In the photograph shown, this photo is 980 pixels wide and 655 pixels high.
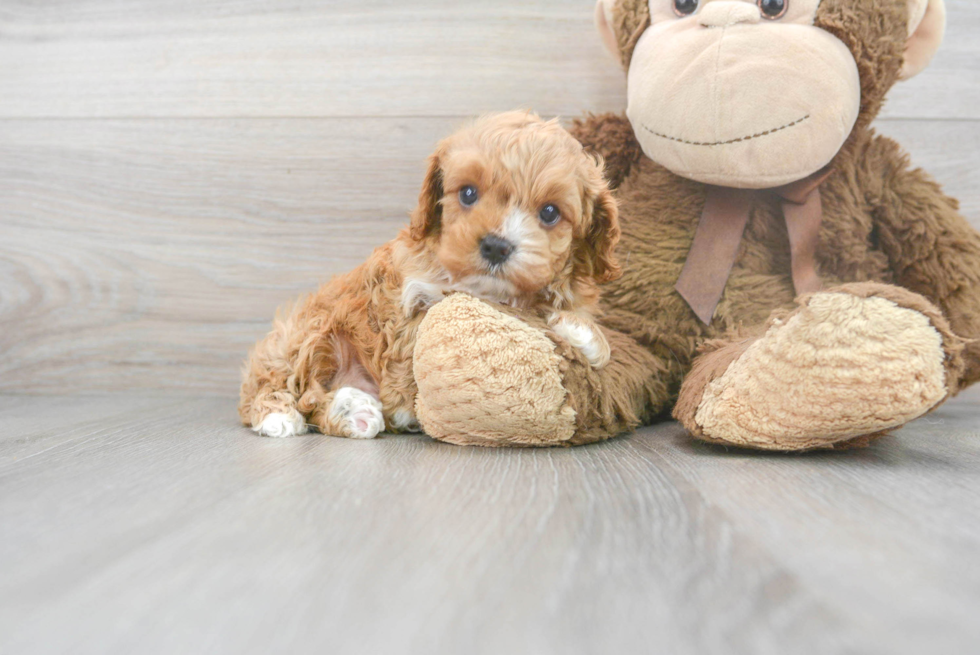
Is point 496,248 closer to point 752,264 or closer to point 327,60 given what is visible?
point 752,264

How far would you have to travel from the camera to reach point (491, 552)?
0.71 metres

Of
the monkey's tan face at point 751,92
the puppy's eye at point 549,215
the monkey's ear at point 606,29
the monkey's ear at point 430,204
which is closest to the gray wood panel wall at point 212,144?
the monkey's ear at point 606,29

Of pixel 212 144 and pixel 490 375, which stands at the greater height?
pixel 212 144

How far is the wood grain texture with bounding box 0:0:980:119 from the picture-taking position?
5.96 feet

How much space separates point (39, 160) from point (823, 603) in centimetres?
210

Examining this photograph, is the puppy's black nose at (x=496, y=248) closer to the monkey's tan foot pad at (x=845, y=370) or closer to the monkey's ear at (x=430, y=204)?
the monkey's ear at (x=430, y=204)

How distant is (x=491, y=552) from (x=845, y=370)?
1.92 ft

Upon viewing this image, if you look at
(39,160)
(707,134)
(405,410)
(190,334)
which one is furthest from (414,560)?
(39,160)

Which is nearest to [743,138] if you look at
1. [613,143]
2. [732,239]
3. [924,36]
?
[732,239]

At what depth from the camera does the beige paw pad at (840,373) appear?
979 mm

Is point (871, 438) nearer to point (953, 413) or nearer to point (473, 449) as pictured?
point (473, 449)

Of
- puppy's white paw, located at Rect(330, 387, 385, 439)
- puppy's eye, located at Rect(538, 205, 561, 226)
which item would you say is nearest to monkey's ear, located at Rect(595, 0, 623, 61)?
puppy's eye, located at Rect(538, 205, 561, 226)

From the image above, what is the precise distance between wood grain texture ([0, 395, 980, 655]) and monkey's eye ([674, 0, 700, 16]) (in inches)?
Result: 33.1

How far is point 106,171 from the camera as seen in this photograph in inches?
75.7
